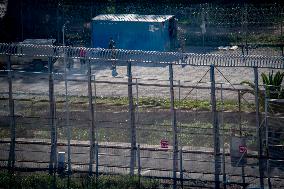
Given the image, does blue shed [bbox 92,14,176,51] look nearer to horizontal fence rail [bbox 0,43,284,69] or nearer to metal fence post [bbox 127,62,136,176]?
horizontal fence rail [bbox 0,43,284,69]

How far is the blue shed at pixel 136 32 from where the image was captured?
2673 cm

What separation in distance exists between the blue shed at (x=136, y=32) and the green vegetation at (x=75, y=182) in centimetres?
1404

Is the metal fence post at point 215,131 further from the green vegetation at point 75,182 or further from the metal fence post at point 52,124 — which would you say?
the metal fence post at point 52,124

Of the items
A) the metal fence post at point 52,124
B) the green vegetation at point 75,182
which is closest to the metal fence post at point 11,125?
the green vegetation at point 75,182

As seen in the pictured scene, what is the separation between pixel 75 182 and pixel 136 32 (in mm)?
14669

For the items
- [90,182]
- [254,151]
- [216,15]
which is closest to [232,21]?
[216,15]

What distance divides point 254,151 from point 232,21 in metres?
15.6

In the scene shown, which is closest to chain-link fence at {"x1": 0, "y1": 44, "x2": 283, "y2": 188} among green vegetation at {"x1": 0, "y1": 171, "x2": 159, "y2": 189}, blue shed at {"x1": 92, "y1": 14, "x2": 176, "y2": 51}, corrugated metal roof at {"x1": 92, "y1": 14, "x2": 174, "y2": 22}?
green vegetation at {"x1": 0, "y1": 171, "x2": 159, "y2": 189}

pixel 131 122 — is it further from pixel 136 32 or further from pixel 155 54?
pixel 136 32

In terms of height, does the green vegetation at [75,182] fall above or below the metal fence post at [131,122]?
below

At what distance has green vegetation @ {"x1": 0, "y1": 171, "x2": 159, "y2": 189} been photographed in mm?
12766

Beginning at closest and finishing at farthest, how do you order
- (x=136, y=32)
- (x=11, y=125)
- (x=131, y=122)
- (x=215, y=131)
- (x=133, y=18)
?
(x=215, y=131) < (x=131, y=122) < (x=11, y=125) < (x=136, y=32) < (x=133, y=18)

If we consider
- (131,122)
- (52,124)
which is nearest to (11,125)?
(52,124)

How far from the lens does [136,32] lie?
2688 centimetres
